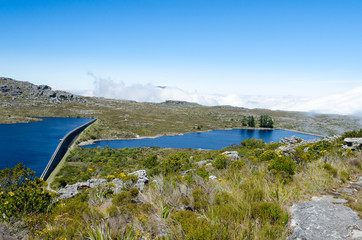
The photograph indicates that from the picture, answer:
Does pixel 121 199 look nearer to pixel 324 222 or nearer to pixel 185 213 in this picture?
pixel 185 213

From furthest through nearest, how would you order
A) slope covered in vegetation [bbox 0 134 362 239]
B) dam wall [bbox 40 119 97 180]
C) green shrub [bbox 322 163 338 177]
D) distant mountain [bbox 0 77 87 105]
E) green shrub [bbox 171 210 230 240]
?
distant mountain [bbox 0 77 87 105], dam wall [bbox 40 119 97 180], green shrub [bbox 322 163 338 177], slope covered in vegetation [bbox 0 134 362 239], green shrub [bbox 171 210 230 240]

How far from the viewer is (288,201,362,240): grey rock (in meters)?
3.33

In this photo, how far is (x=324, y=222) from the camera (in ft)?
11.9

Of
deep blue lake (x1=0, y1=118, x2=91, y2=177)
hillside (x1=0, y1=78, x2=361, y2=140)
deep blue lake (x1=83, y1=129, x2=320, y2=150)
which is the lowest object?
deep blue lake (x1=83, y1=129, x2=320, y2=150)

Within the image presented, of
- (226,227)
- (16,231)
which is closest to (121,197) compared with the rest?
(16,231)

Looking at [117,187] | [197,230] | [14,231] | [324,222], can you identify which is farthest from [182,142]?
[197,230]

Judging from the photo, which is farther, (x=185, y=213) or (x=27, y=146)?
(x=27, y=146)

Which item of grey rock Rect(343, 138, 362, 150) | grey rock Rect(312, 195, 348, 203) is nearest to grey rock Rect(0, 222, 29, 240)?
grey rock Rect(312, 195, 348, 203)

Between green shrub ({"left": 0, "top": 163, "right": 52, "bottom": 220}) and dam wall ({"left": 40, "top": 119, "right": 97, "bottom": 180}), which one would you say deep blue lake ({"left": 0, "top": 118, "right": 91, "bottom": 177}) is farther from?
green shrub ({"left": 0, "top": 163, "right": 52, "bottom": 220})

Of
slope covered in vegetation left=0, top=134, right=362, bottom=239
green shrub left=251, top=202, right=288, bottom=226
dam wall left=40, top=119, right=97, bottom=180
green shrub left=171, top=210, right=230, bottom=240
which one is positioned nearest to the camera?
green shrub left=171, top=210, right=230, bottom=240

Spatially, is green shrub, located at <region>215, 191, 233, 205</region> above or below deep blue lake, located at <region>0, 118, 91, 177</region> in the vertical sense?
above

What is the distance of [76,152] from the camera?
52625mm

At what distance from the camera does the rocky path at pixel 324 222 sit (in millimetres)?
3332

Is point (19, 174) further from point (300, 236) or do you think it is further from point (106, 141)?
point (106, 141)
